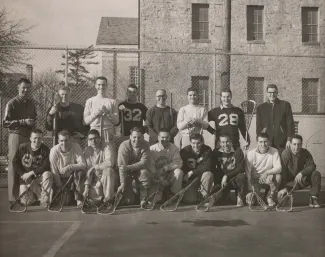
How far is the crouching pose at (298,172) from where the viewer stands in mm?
6184

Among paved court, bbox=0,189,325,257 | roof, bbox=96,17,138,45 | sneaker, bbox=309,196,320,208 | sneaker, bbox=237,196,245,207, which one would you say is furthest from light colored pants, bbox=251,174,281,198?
roof, bbox=96,17,138,45

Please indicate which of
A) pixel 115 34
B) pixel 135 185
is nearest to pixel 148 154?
pixel 135 185

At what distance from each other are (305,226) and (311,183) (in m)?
1.34

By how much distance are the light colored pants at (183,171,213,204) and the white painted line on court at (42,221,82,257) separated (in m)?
1.75

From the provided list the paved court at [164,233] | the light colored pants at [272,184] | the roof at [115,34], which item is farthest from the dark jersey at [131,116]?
the roof at [115,34]

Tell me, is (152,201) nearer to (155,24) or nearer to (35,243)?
(35,243)

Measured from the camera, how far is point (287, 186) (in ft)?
20.4

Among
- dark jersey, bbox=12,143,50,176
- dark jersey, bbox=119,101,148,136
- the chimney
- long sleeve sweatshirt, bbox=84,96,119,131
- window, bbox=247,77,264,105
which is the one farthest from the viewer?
window, bbox=247,77,264,105

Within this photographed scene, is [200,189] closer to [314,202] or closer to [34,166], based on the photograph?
[314,202]

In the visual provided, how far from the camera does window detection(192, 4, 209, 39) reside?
56.9ft

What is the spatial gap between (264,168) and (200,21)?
1204cm

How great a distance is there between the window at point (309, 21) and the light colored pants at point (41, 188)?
13.7 meters

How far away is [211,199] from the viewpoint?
6.04 metres

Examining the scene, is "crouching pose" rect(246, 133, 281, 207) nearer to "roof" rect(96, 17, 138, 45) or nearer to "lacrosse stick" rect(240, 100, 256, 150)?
"lacrosse stick" rect(240, 100, 256, 150)
